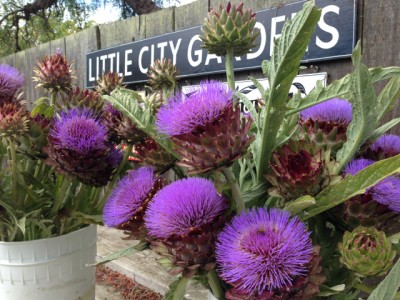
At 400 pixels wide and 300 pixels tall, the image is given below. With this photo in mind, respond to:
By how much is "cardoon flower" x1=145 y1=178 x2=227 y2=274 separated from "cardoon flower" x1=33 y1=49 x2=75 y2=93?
39cm

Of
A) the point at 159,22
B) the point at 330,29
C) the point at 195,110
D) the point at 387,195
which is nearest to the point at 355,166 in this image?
the point at 387,195

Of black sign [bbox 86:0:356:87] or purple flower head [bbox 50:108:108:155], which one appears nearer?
purple flower head [bbox 50:108:108:155]

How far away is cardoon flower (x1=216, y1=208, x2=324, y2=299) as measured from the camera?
10.5 inches

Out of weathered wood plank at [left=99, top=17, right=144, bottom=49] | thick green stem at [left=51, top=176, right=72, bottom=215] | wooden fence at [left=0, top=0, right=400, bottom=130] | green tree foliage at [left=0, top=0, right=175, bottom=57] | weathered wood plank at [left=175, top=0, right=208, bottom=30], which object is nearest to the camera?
thick green stem at [left=51, top=176, right=72, bottom=215]

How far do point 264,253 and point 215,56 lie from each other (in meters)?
0.98

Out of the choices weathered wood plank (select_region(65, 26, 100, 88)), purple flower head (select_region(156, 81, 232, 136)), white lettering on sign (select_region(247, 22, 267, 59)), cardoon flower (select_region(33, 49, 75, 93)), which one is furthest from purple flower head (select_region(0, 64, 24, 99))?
weathered wood plank (select_region(65, 26, 100, 88))

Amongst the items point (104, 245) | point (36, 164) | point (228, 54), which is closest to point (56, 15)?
point (104, 245)

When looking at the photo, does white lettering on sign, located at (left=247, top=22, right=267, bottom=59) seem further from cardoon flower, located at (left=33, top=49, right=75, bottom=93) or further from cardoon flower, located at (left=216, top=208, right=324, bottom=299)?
cardoon flower, located at (left=216, top=208, right=324, bottom=299)

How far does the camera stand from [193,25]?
126 centimetres

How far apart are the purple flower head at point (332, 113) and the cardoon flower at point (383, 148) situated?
3 centimetres

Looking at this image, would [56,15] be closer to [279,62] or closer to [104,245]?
[104,245]

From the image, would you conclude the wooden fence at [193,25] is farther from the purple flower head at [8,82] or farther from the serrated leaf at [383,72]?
the serrated leaf at [383,72]

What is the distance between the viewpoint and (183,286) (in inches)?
12.9

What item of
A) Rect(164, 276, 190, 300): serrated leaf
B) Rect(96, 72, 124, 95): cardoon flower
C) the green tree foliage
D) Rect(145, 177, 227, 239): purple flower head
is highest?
the green tree foliage
